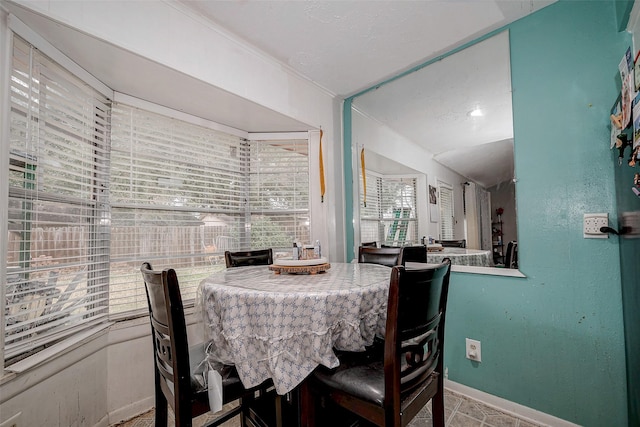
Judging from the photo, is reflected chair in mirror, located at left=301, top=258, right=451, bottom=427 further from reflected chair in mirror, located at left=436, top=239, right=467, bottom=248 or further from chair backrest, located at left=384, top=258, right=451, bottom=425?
reflected chair in mirror, located at left=436, top=239, right=467, bottom=248

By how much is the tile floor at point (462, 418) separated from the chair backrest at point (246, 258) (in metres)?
0.98

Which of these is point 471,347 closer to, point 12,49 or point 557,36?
point 557,36

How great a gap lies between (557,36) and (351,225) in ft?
6.57

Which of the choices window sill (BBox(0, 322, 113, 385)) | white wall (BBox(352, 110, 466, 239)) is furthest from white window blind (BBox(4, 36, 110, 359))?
white wall (BBox(352, 110, 466, 239))

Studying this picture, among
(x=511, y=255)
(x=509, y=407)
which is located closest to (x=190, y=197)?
(x=511, y=255)

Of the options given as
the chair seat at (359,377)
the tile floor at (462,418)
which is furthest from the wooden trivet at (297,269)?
the tile floor at (462,418)

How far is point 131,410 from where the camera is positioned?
176cm

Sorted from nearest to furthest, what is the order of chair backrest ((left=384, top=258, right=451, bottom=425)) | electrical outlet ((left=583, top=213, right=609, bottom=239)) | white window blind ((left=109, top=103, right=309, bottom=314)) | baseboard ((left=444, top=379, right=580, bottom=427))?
chair backrest ((left=384, top=258, right=451, bottom=425)) → electrical outlet ((left=583, top=213, right=609, bottom=239)) → baseboard ((left=444, top=379, right=580, bottom=427)) → white window blind ((left=109, top=103, right=309, bottom=314))

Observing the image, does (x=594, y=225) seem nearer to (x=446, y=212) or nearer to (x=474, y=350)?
(x=446, y=212)

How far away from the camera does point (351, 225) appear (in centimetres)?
283

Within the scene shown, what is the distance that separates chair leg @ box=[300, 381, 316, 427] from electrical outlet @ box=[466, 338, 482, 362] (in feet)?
4.28

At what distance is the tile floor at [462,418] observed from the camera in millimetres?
1609

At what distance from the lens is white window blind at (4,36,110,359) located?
4.22ft

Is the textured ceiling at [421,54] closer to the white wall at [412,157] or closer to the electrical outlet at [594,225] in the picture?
the white wall at [412,157]
